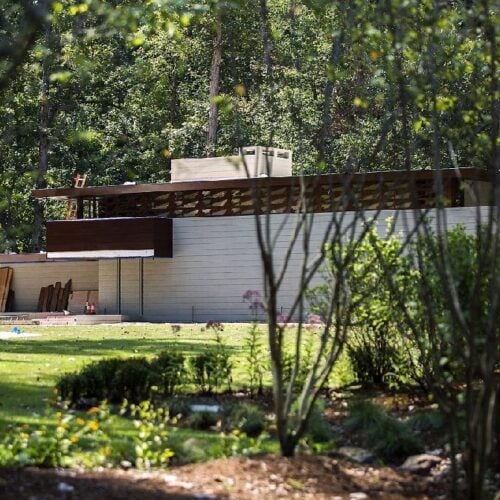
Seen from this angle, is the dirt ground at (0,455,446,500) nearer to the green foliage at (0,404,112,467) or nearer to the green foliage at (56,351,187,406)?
the green foliage at (0,404,112,467)

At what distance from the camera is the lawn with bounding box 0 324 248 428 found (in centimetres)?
1120

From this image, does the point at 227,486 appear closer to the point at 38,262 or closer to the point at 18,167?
the point at 38,262

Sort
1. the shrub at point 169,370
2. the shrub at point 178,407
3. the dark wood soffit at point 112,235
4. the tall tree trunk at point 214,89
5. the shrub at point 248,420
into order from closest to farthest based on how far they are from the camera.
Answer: the shrub at point 248,420, the shrub at point 178,407, the shrub at point 169,370, the dark wood soffit at point 112,235, the tall tree trunk at point 214,89

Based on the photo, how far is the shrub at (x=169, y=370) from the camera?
10.6 m

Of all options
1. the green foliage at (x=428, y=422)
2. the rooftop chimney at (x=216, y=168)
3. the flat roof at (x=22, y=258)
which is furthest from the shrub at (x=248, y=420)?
the flat roof at (x=22, y=258)

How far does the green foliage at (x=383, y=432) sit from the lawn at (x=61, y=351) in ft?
9.04

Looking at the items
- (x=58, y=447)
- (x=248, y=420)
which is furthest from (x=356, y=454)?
(x=58, y=447)

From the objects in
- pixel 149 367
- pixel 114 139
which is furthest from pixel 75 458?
pixel 114 139

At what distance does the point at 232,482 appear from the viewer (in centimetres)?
703

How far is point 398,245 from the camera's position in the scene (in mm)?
11812

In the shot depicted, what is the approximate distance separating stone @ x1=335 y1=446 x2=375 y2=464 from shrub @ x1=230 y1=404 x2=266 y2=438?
0.82m


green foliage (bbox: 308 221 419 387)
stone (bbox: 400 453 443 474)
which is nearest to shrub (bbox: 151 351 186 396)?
green foliage (bbox: 308 221 419 387)

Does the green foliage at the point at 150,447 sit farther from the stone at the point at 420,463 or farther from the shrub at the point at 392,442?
the stone at the point at 420,463

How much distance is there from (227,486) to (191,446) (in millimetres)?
1222
